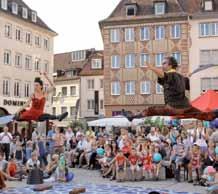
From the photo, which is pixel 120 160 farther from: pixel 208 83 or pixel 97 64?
pixel 97 64

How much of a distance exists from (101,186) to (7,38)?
34512 millimetres

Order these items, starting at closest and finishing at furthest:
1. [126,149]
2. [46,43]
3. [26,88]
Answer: [126,149]
[26,88]
[46,43]

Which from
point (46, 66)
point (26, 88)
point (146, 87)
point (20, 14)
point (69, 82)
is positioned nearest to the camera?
point (146, 87)

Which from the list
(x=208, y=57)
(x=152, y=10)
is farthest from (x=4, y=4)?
(x=208, y=57)

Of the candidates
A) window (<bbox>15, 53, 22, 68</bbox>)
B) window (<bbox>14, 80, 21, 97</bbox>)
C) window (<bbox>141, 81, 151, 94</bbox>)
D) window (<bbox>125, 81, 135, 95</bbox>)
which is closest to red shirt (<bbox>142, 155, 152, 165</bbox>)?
window (<bbox>141, 81, 151, 94</bbox>)

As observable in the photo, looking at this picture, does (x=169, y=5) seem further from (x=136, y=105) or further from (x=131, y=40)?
(x=136, y=105)

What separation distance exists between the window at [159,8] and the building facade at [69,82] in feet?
72.1

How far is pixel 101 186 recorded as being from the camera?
52.1 feet

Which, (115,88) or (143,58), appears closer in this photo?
(143,58)

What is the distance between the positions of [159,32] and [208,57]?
17.3ft

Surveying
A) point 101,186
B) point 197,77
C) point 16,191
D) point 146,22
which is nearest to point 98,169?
point 101,186

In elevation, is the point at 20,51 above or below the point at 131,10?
below

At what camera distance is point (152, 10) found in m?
48.2

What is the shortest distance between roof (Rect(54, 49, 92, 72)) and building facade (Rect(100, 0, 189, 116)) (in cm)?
2334
